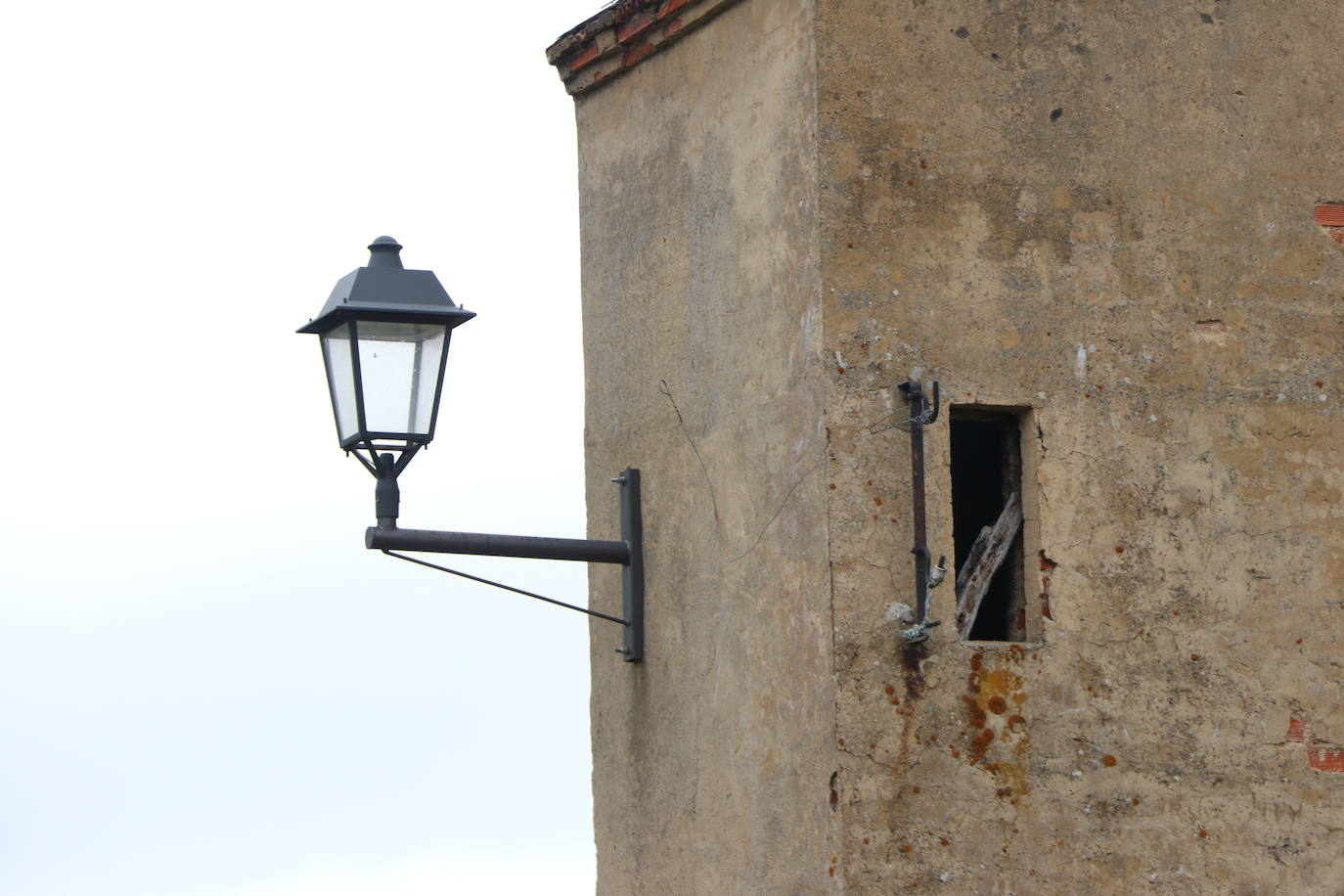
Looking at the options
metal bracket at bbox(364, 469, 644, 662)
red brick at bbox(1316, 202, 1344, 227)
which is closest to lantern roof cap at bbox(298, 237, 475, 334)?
metal bracket at bbox(364, 469, 644, 662)

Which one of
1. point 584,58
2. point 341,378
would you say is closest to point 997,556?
point 341,378

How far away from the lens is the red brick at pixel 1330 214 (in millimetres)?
7000

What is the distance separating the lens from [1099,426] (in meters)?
6.66

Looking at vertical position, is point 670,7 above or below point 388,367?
above

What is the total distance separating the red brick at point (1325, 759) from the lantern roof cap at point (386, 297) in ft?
9.66

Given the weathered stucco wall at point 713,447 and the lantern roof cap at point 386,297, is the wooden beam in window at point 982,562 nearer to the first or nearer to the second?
the weathered stucco wall at point 713,447

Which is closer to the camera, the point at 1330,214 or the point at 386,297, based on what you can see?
the point at 386,297

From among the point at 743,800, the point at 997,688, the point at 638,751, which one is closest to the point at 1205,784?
the point at 997,688

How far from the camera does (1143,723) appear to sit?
650 centimetres

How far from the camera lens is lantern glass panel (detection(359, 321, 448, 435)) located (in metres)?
6.72

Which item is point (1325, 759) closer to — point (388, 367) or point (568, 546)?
point (568, 546)

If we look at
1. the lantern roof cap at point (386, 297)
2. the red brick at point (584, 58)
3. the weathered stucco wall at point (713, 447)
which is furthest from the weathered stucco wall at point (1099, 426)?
the red brick at point (584, 58)

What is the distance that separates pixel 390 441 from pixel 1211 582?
259 centimetres

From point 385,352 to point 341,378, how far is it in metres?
0.16
